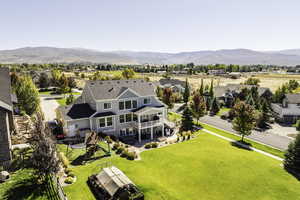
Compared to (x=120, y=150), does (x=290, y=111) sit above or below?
above

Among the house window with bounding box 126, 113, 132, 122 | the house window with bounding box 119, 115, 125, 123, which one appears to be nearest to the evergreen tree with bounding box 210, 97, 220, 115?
the house window with bounding box 126, 113, 132, 122

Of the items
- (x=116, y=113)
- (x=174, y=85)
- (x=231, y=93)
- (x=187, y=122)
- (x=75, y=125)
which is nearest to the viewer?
(x=75, y=125)

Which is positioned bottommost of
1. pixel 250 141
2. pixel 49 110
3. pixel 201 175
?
pixel 250 141

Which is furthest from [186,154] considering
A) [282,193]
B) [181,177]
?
[282,193]

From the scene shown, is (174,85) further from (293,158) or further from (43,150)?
(43,150)

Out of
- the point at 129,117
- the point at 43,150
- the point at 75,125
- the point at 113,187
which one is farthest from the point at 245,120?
the point at 43,150
